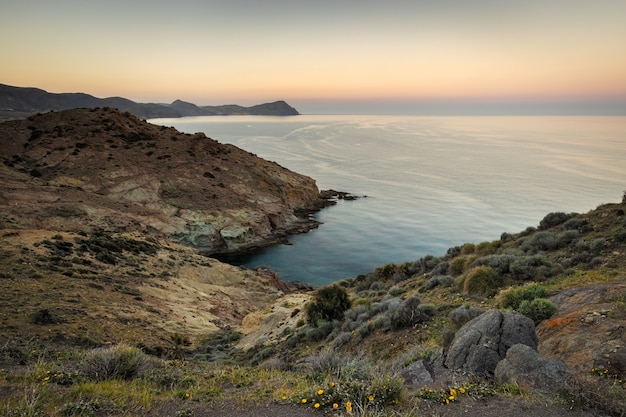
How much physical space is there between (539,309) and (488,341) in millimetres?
2854

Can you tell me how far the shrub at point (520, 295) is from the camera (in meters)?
11.0

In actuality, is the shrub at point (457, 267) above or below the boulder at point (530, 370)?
below

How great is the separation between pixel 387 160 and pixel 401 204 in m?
49.8

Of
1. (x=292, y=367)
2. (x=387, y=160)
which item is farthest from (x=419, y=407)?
(x=387, y=160)

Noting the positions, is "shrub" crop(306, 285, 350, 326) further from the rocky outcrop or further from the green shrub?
the rocky outcrop

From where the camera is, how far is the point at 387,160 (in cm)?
11625

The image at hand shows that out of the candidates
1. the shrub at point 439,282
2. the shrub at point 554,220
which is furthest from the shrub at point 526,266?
the shrub at point 554,220

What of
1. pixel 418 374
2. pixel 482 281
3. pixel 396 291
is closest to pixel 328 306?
pixel 396 291

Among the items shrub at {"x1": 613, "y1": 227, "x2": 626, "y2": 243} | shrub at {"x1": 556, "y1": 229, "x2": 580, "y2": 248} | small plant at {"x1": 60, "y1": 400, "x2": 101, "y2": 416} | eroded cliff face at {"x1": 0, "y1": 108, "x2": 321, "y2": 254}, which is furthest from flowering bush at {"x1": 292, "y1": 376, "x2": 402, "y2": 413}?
eroded cliff face at {"x1": 0, "y1": 108, "x2": 321, "y2": 254}

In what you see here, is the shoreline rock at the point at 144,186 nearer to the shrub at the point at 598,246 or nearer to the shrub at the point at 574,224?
the shrub at the point at 574,224

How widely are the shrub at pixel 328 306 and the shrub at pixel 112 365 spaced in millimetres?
10056

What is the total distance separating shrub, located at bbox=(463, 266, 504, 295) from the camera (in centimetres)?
1351

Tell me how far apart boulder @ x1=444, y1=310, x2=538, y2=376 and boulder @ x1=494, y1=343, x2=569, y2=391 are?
43 centimetres

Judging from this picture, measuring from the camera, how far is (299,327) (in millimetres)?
18609
